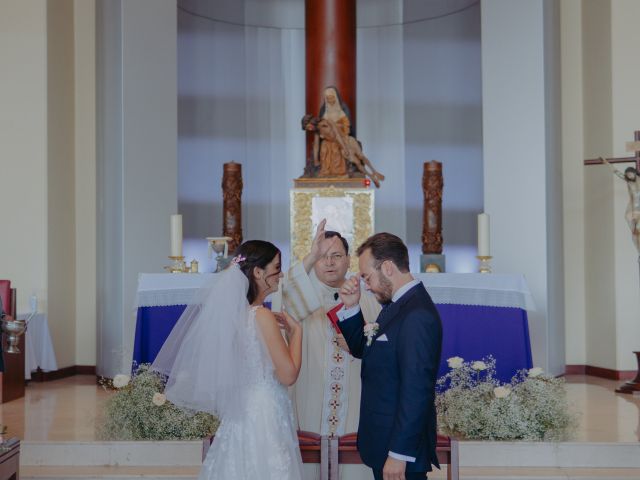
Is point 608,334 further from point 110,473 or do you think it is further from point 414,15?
point 110,473

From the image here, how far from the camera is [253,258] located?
12.7 ft

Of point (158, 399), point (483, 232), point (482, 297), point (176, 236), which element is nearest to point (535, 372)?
point (482, 297)

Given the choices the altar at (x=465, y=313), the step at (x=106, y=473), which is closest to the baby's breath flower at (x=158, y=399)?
the step at (x=106, y=473)

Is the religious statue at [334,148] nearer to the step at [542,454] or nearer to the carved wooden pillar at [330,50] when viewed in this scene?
the carved wooden pillar at [330,50]

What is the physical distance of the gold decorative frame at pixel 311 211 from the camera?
25.3ft

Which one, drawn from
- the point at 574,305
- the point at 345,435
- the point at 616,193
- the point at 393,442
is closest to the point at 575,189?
the point at 616,193

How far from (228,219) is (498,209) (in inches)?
115

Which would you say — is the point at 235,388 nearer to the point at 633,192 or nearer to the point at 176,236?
the point at 176,236

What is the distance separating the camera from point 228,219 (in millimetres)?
8320

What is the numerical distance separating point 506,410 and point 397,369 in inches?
98.5

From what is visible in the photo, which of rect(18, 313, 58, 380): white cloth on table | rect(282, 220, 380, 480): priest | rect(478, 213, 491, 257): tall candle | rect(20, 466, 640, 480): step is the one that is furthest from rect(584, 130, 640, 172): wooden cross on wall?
rect(18, 313, 58, 380): white cloth on table

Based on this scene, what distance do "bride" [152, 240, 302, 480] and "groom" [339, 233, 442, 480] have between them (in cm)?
44

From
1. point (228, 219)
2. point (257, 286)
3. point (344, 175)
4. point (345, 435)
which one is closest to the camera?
point (257, 286)

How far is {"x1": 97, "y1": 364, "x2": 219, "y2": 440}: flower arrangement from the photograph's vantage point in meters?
5.70
